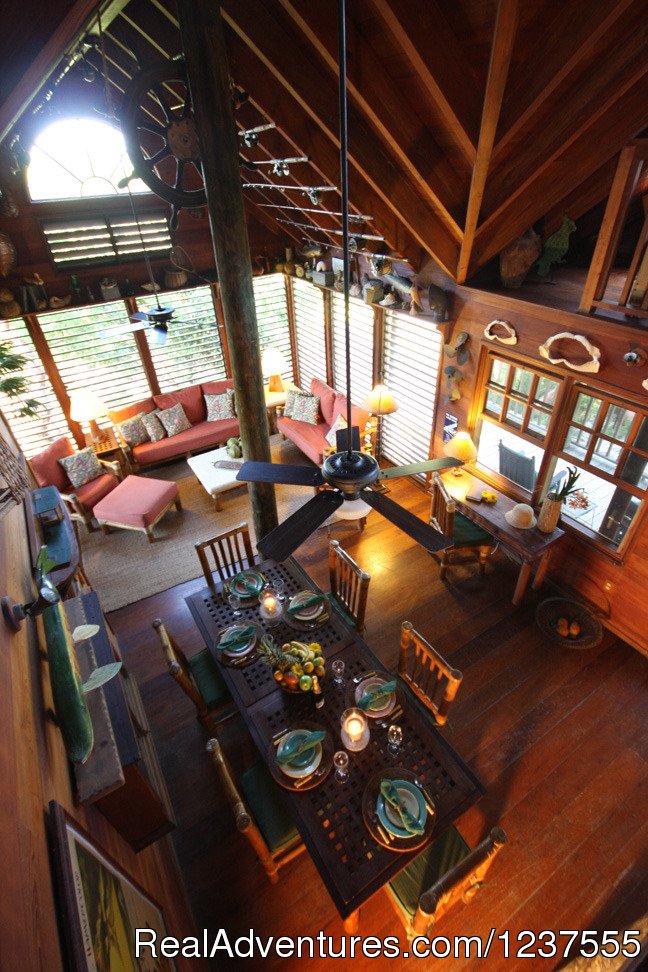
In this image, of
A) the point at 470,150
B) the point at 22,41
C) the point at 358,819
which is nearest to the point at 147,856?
the point at 358,819

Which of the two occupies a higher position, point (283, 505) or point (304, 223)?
point (304, 223)

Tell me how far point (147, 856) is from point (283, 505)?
389cm

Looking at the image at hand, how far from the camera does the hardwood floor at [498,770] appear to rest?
8.59 ft

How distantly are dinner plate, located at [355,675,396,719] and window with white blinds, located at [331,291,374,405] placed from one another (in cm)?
438

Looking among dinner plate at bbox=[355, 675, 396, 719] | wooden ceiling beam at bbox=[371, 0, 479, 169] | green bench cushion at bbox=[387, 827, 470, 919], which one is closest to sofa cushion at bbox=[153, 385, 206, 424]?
wooden ceiling beam at bbox=[371, 0, 479, 169]

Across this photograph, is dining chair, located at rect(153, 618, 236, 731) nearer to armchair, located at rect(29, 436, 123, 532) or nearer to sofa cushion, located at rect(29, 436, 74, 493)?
armchair, located at rect(29, 436, 123, 532)

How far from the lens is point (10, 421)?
5.63 metres

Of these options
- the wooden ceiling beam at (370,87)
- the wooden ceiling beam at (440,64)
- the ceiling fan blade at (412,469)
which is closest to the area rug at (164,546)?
the ceiling fan blade at (412,469)

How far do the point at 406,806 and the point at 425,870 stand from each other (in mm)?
425

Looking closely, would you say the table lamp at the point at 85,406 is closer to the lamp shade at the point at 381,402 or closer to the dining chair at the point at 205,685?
the lamp shade at the point at 381,402

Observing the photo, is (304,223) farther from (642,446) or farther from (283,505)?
(642,446)

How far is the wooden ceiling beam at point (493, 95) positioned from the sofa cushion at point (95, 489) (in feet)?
16.0

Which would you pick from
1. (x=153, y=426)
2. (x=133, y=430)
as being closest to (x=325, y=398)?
(x=153, y=426)

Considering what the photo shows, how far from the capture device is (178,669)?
2.63 metres
